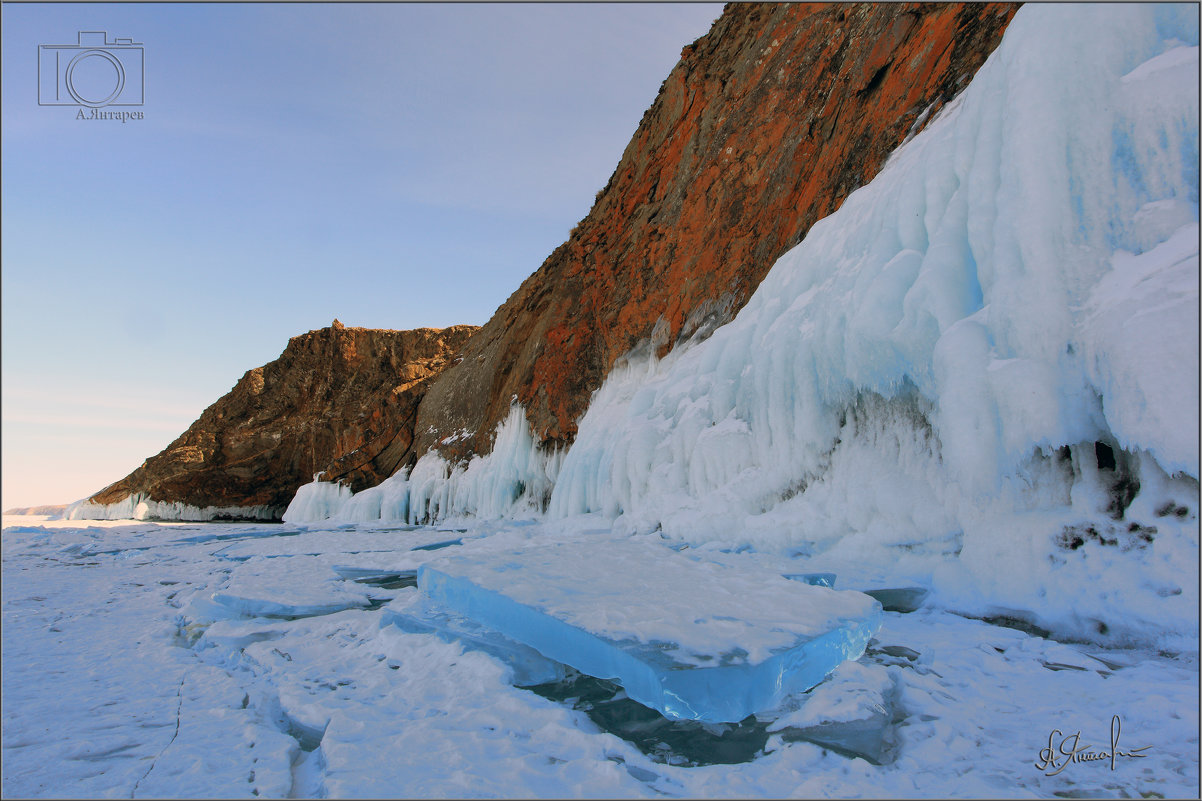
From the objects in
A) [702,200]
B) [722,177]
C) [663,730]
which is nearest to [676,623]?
[663,730]

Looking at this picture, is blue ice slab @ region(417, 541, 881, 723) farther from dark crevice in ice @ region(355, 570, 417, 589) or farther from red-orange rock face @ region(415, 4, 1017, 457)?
red-orange rock face @ region(415, 4, 1017, 457)

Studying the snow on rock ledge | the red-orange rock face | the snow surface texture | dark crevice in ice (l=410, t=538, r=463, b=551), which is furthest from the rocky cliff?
the snow on rock ledge

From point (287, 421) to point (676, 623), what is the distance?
26730mm

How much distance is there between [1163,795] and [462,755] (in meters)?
1.91

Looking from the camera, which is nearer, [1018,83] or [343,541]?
[1018,83]

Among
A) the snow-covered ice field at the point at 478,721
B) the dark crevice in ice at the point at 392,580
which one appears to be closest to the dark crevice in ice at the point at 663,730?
the snow-covered ice field at the point at 478,721

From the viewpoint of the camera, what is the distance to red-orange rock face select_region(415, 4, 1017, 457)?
6.21 m

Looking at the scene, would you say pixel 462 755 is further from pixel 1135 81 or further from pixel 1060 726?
pixel 1135 81

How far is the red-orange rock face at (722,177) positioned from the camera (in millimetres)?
6215

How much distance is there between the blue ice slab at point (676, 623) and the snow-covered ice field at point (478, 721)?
13 cm

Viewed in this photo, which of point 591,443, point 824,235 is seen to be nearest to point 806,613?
point 824,235

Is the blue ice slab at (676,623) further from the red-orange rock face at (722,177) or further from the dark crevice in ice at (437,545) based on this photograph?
the red-orange rock face at (722,177)

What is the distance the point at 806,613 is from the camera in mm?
2539
